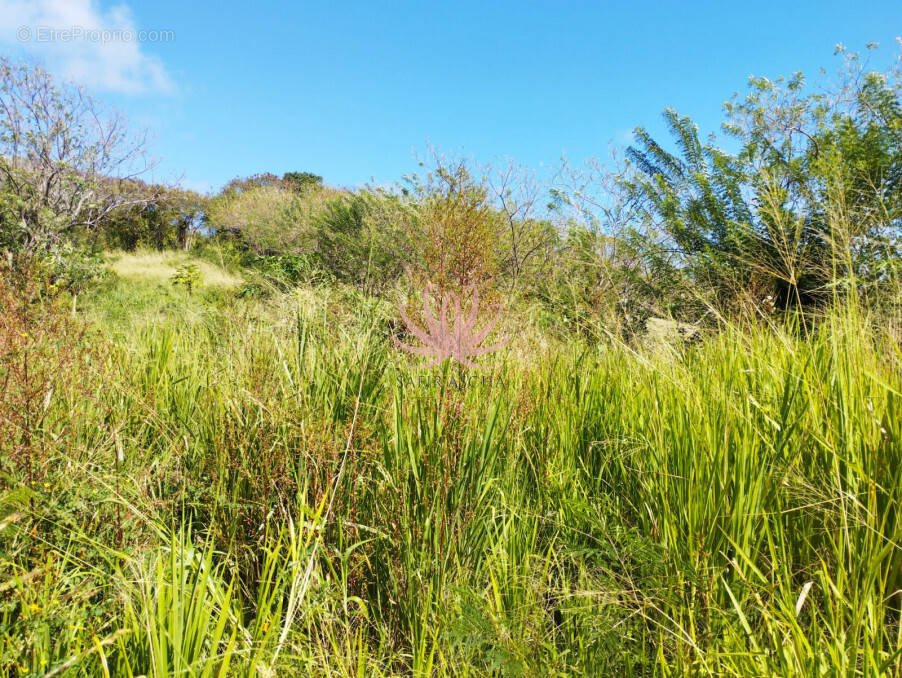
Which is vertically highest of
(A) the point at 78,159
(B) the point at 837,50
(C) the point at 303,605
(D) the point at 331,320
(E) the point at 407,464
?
(B) the point at 837,50

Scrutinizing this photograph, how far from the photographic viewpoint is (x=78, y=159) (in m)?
8.93

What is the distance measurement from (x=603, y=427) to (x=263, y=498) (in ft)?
4.38

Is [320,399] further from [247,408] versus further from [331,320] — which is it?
[331,320]

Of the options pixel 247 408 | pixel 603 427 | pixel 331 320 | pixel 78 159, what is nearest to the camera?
pixel 247 408

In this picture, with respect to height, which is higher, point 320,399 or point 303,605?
point 320,399

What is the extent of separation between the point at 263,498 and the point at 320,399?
17.4 inches

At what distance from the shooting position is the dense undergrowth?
3.79 feet

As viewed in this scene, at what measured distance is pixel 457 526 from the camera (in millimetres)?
1444

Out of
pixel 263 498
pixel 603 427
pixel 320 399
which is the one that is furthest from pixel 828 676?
pixel 320 399

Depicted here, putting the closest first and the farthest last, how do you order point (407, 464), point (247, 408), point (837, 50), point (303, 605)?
point (303, 605)
point (407, 464)
point (247, 408)
point (837, 50)

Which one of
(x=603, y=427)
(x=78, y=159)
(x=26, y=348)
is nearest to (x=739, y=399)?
(x=603, y=427)

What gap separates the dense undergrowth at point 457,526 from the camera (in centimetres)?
116

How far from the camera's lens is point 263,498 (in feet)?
5.32

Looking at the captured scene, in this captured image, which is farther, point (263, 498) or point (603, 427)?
point (603, 427)
